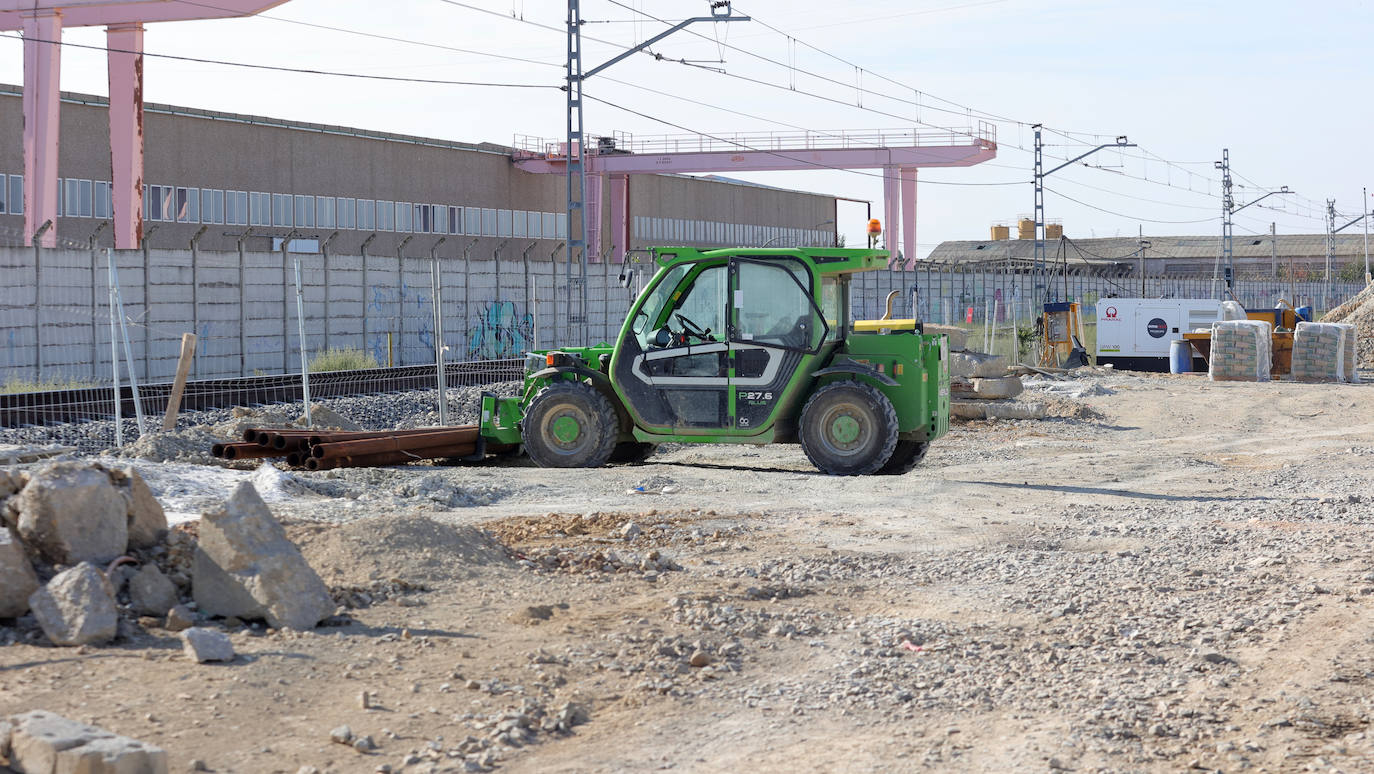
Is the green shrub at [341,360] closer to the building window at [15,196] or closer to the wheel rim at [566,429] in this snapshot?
the building window at [15,196]

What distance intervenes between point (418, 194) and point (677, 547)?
141 ft

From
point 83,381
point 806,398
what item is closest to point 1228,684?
point 806,398

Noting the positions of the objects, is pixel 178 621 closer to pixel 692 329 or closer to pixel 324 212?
pixel 692 329

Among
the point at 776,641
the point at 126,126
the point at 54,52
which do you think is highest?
the point at 54,52

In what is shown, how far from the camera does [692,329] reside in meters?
14.0

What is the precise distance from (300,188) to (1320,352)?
Answer: 101 feet

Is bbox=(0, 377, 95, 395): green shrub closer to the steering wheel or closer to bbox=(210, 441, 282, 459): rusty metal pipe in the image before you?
bbox=(210, 441, 282, 459): rusty metal pipe

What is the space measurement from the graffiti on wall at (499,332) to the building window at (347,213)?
15.2 metres

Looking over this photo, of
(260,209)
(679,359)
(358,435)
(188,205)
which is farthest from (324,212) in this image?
(679,359)

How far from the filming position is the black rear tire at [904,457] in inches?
587

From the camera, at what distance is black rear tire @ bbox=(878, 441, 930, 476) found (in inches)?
587

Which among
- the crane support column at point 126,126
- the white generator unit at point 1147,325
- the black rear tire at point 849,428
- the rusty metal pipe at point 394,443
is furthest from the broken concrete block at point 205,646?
the white generator unit at point 1147,325

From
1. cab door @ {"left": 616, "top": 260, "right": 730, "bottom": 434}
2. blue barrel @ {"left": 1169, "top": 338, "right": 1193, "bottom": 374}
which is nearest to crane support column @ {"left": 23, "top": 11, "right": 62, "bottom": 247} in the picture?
cab door @ {"left": 616, "top": 260, "right": 730, "bottom": 434}

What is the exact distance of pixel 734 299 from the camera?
1380 cm
